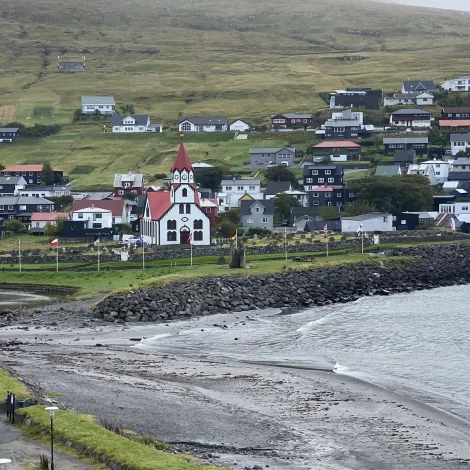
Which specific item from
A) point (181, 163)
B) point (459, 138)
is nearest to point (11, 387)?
point (181, 163)

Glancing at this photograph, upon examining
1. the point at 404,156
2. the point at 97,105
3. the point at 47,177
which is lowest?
the point at 47,177

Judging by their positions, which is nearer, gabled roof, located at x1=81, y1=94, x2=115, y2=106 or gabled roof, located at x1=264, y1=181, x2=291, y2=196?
gabled roof, located at x1=264, y1=181, x2=291, y2=196

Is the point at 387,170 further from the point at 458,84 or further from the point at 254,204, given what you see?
the point at 458,84

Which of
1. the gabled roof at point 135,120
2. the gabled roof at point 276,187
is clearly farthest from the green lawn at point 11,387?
the gabled roof at point 135,120

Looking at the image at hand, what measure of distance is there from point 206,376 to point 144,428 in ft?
32.4

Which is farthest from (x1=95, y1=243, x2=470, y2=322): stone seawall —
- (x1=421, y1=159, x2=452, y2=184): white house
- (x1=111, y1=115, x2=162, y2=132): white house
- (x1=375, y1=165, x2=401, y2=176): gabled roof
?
(x1=111, y1=115, x2=162, y2=132): white house

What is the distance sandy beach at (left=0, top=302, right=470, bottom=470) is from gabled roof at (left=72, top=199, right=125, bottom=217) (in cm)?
5502

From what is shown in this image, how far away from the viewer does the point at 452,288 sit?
73125mm

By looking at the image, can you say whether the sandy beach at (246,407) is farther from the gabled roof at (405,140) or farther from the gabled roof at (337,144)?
the gabled roof at (405,140)

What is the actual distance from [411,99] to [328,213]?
227 ft

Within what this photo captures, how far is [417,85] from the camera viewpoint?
180 m

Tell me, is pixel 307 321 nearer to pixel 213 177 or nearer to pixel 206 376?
pixel 206 376

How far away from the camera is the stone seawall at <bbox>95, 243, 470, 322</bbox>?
198ft

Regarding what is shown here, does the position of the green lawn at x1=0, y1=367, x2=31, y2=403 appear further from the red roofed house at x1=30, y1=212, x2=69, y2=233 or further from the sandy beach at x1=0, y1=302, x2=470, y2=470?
the red roofed house at x1=30, y1=212, x2=69, y2=233
